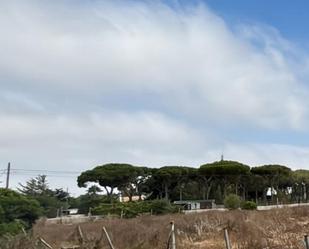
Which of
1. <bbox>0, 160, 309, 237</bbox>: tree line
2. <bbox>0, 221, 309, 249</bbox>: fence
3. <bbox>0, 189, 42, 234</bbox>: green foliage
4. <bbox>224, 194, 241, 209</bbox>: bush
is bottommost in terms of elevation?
<bbox>0, 221, 309, 249</bbox>: fence

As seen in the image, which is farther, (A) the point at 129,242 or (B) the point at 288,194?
(B) the point at 288,194

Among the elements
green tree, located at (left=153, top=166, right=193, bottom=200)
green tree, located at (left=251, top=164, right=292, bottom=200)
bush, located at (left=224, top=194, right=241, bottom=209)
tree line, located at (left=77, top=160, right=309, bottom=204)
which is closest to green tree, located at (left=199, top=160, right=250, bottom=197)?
tree line, located at (left=77, top=160, right=309, bottom=204)

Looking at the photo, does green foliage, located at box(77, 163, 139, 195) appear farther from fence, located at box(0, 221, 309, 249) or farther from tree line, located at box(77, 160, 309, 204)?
fence, located at box(0, 221, 309, 249)

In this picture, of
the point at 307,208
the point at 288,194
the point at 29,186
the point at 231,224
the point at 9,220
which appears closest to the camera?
the point at 231,224

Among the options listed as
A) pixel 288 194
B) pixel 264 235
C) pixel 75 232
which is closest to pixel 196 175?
pixel 288 194

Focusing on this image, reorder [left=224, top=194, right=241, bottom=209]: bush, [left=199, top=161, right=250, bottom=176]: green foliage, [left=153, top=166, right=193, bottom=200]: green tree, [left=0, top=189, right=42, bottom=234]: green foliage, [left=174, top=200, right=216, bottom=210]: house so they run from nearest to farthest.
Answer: [left=0, top=189, right=42, bottom=234]: green foliage, [left=224, top=194, right=241, bottom=209]: bush, [left=174, top=200, right=216, bottom=210]: house, [left=199, top=161, right=250, bottom=176]: green foliage, [left=153, top=166, right=193, bottom=200]: green tree

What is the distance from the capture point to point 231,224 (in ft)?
70.5

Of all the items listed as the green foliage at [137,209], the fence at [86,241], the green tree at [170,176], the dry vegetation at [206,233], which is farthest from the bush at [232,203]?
the fence at [86,241]

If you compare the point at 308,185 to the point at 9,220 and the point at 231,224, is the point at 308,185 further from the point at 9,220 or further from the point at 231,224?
the point at 231,224

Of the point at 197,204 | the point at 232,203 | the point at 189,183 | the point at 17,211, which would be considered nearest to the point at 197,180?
the point at 189,183

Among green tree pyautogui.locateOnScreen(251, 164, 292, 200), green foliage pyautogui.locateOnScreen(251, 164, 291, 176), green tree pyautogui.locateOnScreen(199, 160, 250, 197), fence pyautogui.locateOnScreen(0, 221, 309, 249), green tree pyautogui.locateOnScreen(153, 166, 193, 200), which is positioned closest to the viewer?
fence pyautogui.locateOnScreen(0, 221, 309, 249)

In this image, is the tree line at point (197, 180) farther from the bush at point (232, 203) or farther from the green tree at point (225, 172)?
the bush at point (232, 203)

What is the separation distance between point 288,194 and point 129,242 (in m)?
53.1

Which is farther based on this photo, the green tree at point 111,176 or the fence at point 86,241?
the green tree at point 111,176
